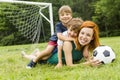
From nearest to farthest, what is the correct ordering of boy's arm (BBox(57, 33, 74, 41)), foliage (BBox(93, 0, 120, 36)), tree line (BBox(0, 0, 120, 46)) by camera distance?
boy's arm (BBox(57, 33, 74, 41)) < tree line (BBox(0, 0, 120, 46)) < foliage (BBox(93, 0, 120, 36))

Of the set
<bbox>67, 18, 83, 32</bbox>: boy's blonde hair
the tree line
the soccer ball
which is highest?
<bbox>67, 18, 83, 32</bbox>: boy's blonde hair

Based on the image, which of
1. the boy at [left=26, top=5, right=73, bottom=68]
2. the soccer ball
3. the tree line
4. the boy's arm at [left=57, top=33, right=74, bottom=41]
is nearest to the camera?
the soccer ball

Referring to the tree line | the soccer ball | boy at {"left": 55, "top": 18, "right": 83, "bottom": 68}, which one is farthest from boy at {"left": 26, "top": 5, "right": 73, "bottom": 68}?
the tree line

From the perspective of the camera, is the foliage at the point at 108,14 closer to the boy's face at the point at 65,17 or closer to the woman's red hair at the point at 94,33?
the boy's face at the point at 65,17

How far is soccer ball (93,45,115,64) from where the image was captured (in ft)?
14.9

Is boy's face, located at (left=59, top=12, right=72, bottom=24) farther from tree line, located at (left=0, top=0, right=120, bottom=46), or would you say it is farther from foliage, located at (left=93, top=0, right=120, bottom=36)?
foliage, located at (left=93, top=0, right=120, bottom=36)

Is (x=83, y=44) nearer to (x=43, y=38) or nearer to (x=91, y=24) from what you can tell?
(x=91, y=24)

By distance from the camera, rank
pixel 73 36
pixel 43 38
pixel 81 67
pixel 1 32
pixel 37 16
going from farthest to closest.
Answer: pixel 1 32, pixel 43 38, pixel 37 16, pixel 73 36, pixel 81 67

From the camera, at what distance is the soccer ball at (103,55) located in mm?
4534

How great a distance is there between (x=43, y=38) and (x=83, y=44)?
2869cm

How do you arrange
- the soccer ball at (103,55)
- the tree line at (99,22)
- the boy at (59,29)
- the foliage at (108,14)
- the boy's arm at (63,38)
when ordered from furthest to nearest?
the foliage at (108,14), the tree line at (99,22), the boy at (59,29), the boy's arm at (63,38), the soccer ball at (103,55)

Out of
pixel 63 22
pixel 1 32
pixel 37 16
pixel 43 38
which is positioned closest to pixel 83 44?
pixel 63 22

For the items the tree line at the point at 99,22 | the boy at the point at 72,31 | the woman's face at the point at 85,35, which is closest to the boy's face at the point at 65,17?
the boy at the point at 72,31

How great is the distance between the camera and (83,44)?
4.69m
